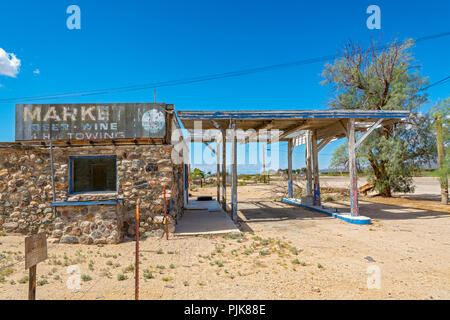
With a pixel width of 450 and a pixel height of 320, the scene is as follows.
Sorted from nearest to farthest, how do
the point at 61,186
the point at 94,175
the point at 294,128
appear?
1. the point at 61,186
2. the point at 294,128
3. the point at 94,175

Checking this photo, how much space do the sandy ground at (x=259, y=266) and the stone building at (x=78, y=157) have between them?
2.53 feet

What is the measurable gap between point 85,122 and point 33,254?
5.76m

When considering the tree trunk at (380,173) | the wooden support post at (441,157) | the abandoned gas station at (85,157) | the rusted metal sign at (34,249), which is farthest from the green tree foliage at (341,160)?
the rusted metal sign at (34,249)

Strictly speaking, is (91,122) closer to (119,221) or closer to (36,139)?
(36,139)

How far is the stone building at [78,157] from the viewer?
720cm

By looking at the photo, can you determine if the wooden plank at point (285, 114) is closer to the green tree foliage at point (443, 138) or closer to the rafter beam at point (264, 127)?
the rafter beam at point (264, 127)

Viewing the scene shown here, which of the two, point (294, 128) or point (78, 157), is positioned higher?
point (294, 128)

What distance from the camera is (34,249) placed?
267 centimetres

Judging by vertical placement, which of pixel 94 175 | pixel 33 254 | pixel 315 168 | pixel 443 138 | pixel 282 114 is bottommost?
pixel 33 254

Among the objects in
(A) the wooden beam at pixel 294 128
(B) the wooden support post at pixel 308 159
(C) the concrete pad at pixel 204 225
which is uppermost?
(A) the wooden beam at pixel 294 128

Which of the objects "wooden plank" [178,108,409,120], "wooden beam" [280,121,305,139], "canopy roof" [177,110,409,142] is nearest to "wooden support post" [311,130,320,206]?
"wooden beam" [280,121,305,139]

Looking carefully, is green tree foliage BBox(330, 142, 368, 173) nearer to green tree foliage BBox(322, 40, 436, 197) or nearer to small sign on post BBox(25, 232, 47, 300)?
green tree foliage BBox(322, 40, 436, 197)

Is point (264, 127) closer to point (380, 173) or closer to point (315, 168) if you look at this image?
point (315, 168)

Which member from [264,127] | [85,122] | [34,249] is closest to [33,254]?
[34,249]
